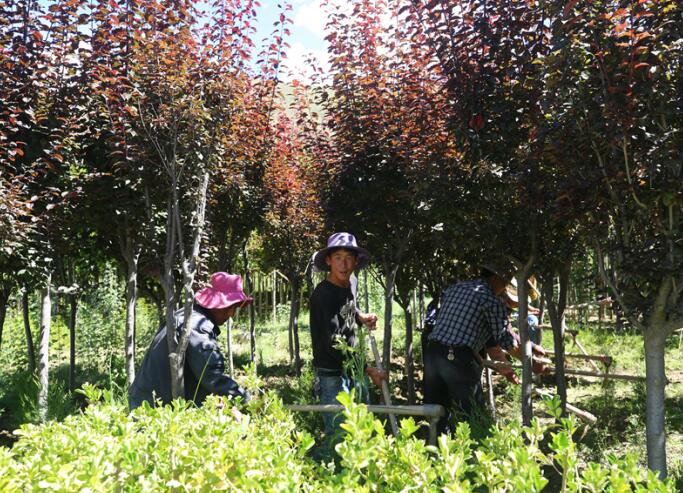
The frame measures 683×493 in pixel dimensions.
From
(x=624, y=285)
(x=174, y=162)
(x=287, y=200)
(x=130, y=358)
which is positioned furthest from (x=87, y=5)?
(x=624, y=285)

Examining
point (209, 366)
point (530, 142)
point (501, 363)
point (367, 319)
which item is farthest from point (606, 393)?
point (209, 366)

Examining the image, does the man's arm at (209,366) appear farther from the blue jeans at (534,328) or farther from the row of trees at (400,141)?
the blue jeans at (534,328)

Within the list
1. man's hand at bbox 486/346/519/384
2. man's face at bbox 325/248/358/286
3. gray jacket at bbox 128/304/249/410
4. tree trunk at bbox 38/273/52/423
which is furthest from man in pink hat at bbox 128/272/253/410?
tree trunk at bbox 38/273/52/423

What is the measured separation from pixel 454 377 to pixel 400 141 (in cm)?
200

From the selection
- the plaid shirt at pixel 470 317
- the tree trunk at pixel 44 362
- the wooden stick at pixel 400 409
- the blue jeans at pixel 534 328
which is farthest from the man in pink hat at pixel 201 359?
the blue jeans at pixel 534 328

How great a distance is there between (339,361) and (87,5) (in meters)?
3.58

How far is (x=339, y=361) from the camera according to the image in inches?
145

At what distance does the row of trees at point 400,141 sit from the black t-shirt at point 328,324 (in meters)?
0.92

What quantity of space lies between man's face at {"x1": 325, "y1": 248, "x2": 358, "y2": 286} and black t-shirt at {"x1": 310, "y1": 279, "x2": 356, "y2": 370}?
4.7 inches

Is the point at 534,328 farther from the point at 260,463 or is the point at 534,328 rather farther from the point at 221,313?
the point at 260,463

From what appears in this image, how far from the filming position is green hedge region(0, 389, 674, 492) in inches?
51.4

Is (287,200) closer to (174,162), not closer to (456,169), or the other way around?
(174,162)

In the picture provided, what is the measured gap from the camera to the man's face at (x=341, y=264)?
3.90 m

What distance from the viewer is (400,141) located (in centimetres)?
478
